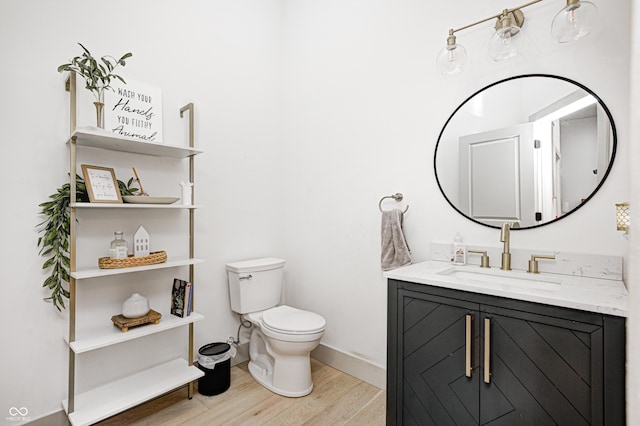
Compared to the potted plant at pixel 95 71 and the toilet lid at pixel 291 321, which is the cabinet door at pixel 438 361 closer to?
the toilet lid at pixel 291 321

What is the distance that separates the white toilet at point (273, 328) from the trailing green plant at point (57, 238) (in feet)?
3.19

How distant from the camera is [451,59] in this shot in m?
1.76

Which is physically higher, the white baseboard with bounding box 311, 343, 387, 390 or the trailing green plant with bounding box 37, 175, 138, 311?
the trailing green plant with bounding box 37, 175, 138, 311

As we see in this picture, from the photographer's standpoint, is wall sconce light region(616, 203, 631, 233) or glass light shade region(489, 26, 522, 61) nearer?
wall sconce light region(616, 203, 631, 233)

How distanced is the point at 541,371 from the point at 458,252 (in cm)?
72

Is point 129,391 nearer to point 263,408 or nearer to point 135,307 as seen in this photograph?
point 135,307

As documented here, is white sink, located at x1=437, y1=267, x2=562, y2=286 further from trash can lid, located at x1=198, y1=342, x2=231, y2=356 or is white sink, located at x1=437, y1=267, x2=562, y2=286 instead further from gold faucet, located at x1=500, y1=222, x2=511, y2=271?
trash can lid, located at x1=198, y1=342, x2=231, y2=356

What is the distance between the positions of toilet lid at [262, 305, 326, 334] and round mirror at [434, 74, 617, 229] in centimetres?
111

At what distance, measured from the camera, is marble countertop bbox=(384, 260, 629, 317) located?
43.2 inches

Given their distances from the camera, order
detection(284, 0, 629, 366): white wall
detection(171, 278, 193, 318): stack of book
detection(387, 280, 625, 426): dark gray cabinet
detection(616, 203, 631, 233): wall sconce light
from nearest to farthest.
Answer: detection(387, 280, 625, 426): dark gray cabinet < detection(616, 203, 631, 233): wall sconce light < detection(284, 0, 629, 366): white wall < detection(171, 278, 193, 318): stack of book

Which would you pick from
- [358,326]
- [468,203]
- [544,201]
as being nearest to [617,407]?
[544,201]

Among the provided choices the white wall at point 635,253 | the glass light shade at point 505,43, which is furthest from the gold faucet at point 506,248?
the white wall at point 635,253

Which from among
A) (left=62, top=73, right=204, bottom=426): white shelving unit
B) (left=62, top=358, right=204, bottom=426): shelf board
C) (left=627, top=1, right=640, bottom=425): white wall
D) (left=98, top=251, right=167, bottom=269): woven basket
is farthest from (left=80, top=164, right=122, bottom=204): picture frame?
(left=627, top=1, right=640, bottom=425): white wall

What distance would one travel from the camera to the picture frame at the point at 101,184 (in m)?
1.66
